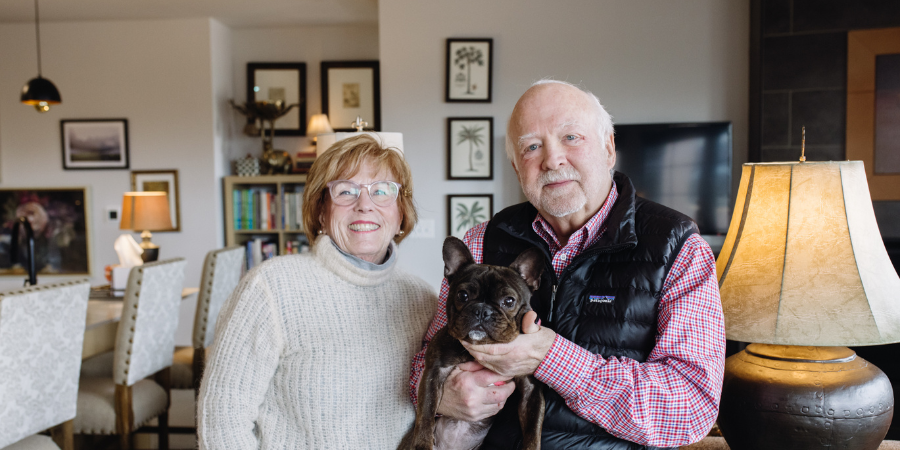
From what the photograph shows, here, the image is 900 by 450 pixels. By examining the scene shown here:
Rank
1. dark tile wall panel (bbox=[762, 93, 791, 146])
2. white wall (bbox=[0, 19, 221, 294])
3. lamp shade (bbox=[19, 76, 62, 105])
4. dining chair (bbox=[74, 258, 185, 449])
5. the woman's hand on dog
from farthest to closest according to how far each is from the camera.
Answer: white wall (bbox=[0, 19, 221, 294]), lamp shade (bbox=[19, 76, 62, 105]), dark tile wall panel (bbox=[762, 93, 791, 146]), dining chair (bbox=[74, 258, 185, 449]), the woman's hand on dog

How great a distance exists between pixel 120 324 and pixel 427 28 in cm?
276

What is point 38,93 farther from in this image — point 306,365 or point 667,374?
point 667,374

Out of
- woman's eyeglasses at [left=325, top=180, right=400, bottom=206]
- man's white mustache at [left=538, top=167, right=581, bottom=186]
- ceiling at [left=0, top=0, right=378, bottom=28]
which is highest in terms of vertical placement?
ceiling at [left=0, top=0, right=378, bottom=28]

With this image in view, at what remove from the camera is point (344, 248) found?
1500 mm

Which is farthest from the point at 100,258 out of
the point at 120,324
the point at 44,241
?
the point at 120,324

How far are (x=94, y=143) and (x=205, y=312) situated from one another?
9.07ft

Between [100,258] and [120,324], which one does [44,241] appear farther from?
[120,324]

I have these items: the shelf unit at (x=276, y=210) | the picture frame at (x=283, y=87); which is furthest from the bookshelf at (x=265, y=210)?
the picture frame at (x=283, y=87)

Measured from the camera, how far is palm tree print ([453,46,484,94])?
4020 millimetres

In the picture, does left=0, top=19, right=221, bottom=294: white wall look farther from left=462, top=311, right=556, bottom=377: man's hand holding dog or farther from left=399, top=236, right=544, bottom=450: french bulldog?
left=462, top=311, right=556, bottom=377: man's hand holding dog

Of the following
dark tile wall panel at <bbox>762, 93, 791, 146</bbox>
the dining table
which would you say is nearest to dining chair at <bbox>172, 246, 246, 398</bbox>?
the dining table

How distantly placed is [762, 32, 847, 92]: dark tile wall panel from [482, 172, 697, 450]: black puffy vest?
2881mm

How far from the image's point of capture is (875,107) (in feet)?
11.0

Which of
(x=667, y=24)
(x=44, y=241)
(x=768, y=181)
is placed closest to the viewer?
(x=768, y=181)
